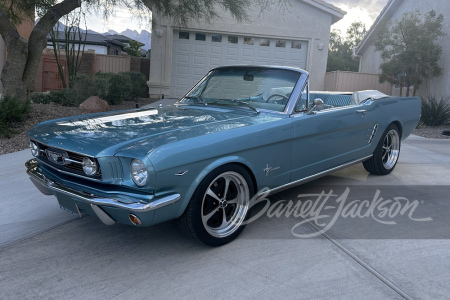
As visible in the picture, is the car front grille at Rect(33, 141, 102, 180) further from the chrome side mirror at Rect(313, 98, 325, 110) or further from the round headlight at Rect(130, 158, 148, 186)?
the chrome side mirror at Rect(313, 98, 325, 110)

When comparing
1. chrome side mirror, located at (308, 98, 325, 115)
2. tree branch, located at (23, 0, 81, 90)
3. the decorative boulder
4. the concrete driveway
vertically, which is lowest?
the concrete driveway

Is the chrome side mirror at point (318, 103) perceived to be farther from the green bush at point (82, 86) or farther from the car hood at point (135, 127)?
the green bush at point (82, 86)

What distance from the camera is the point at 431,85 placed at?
14.0 m

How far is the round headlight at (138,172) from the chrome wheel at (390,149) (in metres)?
3.88

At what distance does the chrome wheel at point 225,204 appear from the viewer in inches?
133

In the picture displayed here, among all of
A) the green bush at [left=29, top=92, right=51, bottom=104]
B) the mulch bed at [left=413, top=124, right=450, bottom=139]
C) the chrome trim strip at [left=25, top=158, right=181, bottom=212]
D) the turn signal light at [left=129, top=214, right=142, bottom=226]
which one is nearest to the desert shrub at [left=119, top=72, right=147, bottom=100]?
the green bush at [left=29, top=92, right=51, bottom=104]

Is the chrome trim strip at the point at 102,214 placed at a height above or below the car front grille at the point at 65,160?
below

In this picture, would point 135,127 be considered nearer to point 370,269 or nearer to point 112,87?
point 370,269

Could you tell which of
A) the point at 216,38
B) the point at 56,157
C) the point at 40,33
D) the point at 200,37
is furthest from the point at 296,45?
the point at 56,157

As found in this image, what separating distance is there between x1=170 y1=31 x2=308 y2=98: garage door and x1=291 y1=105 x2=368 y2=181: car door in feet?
32.7

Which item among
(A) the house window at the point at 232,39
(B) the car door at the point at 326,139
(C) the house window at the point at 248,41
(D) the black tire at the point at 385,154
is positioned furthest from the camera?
(C) the house window at the point at 248,41

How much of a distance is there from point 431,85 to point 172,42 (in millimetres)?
8716

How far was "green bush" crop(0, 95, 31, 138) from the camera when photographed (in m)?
7.15

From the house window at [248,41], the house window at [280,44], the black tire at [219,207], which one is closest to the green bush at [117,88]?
the house window at [248,41]
